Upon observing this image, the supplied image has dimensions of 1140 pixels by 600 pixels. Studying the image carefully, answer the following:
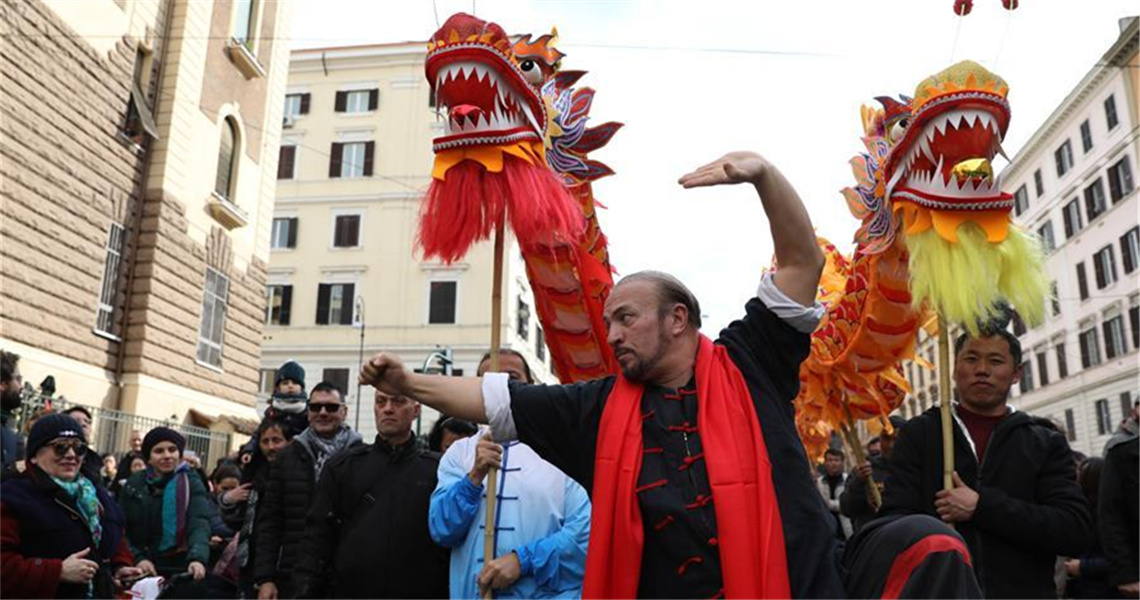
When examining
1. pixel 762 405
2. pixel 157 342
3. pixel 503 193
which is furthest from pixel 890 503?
pixel 157 342

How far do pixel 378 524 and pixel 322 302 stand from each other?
2915 centimetres

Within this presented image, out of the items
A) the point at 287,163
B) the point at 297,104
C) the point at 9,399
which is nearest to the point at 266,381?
the point at 287,163

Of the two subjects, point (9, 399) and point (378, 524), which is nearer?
point (378, 524)

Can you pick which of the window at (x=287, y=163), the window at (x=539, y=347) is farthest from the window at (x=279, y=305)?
the window at (x=539, y=347)

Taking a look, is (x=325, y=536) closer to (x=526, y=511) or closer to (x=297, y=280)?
(x=526, y=511)

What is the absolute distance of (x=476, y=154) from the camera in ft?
11.7

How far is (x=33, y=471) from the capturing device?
171 inches

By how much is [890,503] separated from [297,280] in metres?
31.0

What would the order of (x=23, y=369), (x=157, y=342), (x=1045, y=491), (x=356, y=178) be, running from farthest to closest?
(x=356, y=178)
(x=157, y=342)
(x=23, y=369)
(x=1045, y=491)

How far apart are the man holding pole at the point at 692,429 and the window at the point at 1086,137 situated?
3486cm

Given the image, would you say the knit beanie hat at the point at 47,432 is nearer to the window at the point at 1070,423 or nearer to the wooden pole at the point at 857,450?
the wooden pole at the point at 857,450

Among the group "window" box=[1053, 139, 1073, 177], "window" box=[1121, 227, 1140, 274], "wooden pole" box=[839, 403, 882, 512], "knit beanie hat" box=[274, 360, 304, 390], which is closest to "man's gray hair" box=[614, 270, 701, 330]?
"wooden pole" box=[839, 403, 882, 512]

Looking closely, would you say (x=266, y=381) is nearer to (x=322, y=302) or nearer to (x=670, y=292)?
(x=322, y=302)

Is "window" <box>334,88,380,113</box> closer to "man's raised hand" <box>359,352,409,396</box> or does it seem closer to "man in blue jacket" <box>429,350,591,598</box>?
"man in blue jacket" <box>429,350,591,598</box>
